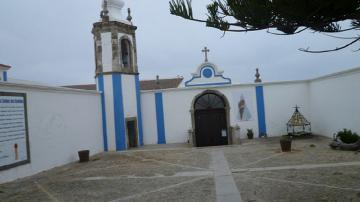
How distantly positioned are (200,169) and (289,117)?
1012 centimetres

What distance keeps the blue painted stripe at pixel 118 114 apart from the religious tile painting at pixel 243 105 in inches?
236

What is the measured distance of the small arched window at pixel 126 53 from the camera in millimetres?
18562

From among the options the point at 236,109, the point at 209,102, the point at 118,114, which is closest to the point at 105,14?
the point at 118,114

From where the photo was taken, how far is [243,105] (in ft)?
63.5

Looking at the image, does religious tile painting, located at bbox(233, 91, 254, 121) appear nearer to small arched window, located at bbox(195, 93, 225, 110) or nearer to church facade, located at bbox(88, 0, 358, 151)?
church facade, located at bbox(88, 0, 358, 151)

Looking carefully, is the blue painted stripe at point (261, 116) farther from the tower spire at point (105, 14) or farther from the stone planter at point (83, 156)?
the stone planter at point (83, 156)

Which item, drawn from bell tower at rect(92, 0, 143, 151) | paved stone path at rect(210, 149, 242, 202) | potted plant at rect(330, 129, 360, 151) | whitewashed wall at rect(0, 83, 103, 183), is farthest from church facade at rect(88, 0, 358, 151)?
paved stone path at rect(210, 149, 242, 202)

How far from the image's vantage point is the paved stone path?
23.4 feet

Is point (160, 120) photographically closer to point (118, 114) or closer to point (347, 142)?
point (118, 114)

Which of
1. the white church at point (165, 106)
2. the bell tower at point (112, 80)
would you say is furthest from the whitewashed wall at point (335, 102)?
the bell tower at point (112, 80)

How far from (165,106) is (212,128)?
2766 mm

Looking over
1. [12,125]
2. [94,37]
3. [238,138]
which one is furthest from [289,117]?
[12,125]

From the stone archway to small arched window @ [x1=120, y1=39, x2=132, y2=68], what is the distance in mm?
3977

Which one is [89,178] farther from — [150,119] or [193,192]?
[150,119]
